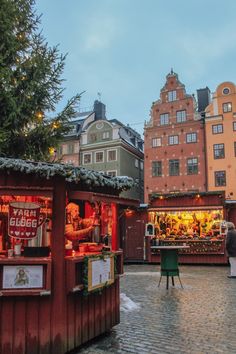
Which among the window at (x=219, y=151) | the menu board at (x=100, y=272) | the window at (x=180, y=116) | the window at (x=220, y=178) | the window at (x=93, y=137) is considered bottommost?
the menu board at (x=100, y=272)

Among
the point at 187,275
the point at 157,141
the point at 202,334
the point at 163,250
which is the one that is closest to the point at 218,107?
the point at 157,141

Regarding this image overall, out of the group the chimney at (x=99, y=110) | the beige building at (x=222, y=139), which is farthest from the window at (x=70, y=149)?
the beige building at (x=222, y=139)

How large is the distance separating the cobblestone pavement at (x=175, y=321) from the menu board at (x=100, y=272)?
2.81ft

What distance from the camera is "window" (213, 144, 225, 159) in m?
30.3

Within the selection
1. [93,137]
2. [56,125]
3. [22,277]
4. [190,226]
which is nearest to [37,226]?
[22,277]

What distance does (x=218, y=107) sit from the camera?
3097cm

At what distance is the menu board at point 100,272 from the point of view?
5.17m

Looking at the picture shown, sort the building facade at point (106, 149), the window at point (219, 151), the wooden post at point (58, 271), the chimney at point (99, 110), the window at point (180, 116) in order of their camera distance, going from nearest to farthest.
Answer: the wooden post at point (58, 271), the window at point (219, 151), the window at point (180, 116), the building facade at point (106, 149), the chimney at point (99, 110)

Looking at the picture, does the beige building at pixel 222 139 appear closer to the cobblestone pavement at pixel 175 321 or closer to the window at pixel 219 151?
the window at pixel 219 151

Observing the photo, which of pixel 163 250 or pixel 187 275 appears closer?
pixel 163 250

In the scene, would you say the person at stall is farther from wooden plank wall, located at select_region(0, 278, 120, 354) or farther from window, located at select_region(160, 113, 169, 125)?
window, located at select_region(160, 113, 169, 125)

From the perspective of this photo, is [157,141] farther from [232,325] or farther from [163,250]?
[232,325]

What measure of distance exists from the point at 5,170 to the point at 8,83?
4337mm

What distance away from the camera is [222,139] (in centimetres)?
3039
